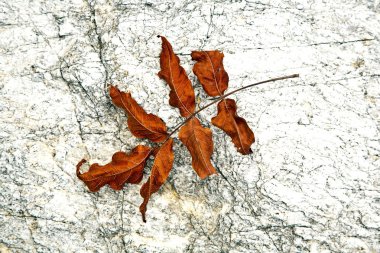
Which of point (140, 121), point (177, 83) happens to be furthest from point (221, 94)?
point (140, 121)

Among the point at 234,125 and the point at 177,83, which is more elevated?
the point at 177,83

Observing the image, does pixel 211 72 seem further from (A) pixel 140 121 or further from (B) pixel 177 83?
(A) pixel 140 121

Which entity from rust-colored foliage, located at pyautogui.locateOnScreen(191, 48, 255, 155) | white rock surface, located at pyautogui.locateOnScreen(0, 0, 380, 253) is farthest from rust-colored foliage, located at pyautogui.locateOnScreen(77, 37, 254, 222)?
white rock surface, located at pyautogui.locateOnScreen(0, 0, 380, 253)

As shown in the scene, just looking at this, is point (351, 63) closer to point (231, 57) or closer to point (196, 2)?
point (231, 57)

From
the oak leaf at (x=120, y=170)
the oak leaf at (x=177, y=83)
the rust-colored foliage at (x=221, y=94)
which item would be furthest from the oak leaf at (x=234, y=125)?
the oak leaf at (x=120, y=170)

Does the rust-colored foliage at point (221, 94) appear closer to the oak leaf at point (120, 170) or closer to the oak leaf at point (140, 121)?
the oak leaf at point (140, 121)

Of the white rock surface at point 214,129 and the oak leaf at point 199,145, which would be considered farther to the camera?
the white rock surface at point 214,129

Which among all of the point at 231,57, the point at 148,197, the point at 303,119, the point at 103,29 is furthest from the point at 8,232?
the point at 303,119
